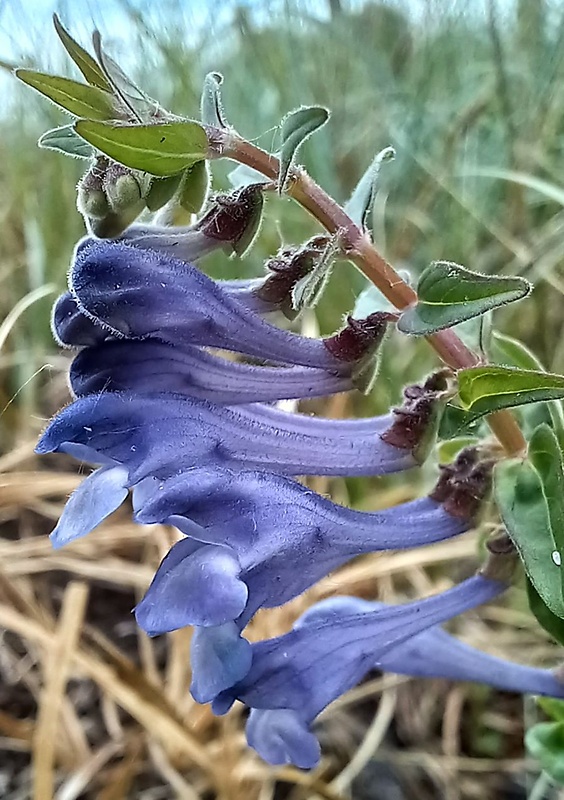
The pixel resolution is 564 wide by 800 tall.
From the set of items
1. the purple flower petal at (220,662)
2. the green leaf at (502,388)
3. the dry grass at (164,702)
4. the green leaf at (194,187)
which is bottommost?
the dry grass at (164,702)

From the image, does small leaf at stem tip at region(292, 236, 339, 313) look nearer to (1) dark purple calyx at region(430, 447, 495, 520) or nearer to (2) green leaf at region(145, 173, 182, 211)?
(2) green leaf at region(145, 173, 182, 211)

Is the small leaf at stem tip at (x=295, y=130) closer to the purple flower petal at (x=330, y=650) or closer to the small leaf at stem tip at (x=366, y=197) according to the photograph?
the small leaf at stem tip at (x=366, y=197)

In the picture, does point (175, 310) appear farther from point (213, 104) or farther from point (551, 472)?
point (551, 472)

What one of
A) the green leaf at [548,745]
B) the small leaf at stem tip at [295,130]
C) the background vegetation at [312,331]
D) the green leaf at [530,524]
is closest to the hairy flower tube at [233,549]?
the green leaf at [530,524]

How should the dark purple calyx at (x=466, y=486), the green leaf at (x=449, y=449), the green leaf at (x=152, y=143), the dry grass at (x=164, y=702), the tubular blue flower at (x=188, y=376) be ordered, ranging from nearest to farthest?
the green leaf at (x=152, y=143) < the tubular blue flower at (x=188, y=376) < the dark purple calyx at (x=466, y=486) < the green leaf at (x=449, y=449) < the dry grass at (x=164, y=702)

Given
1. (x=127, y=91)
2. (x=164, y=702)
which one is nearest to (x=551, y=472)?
(x=127, y=91)
